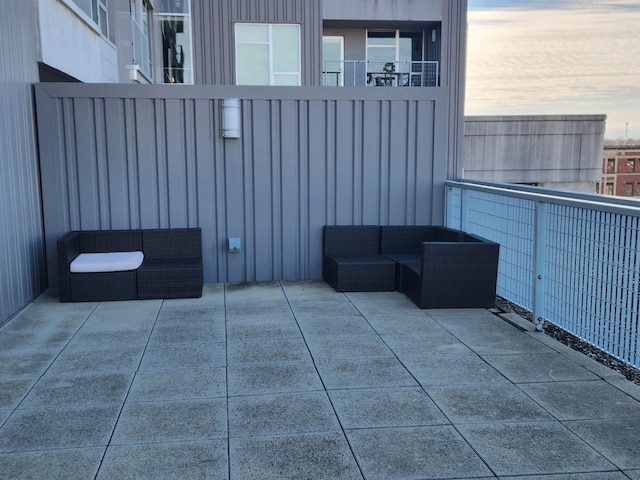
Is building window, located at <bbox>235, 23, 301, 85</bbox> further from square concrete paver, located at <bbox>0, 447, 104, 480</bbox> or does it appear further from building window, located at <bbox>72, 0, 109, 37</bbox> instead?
square concrete paver, located at <bbox>0, 447, 104, 480</bbox>

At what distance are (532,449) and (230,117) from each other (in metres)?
4.76

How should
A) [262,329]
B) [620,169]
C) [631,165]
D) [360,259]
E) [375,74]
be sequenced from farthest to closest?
[620,169], [375,74], [631,165], [360,259], [262,329]

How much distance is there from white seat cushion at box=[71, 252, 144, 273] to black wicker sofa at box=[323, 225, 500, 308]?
2045 millimetres

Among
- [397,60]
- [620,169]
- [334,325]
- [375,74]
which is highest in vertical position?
[397,60]

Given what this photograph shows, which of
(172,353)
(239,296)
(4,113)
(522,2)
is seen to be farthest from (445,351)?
(522,2)

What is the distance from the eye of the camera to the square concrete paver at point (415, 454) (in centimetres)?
260

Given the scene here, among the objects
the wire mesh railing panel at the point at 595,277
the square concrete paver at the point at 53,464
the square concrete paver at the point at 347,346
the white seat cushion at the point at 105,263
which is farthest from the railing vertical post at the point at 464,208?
the square concrete paver at the point at 53,464

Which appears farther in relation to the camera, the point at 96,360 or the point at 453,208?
Result: the point at 453,208

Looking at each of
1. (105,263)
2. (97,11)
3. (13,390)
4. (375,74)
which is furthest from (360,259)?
(375,74)

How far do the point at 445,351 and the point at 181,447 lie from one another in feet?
6.98

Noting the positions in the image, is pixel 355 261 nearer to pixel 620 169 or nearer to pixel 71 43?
pixel 71 43

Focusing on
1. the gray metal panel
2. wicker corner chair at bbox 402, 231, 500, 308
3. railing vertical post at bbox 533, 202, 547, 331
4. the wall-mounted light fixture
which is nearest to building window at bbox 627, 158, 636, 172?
the gray metal panel

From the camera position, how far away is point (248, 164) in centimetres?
669

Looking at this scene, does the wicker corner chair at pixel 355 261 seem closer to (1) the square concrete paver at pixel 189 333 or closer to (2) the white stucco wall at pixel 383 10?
(1) the square concrete paver at pixel 189 333
